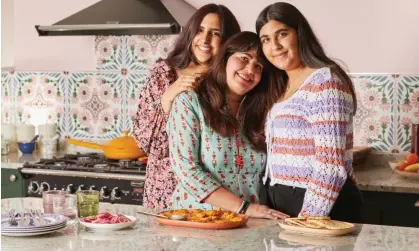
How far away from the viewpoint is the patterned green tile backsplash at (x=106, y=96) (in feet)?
13.8

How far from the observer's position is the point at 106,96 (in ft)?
15.8

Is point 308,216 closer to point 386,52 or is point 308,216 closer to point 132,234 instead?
point 132,234

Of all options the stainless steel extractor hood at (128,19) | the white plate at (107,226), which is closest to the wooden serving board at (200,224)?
the white plate at (107,226)

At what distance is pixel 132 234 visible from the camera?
221cm

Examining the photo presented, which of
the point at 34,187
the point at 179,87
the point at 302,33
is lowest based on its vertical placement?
the point at 34,187

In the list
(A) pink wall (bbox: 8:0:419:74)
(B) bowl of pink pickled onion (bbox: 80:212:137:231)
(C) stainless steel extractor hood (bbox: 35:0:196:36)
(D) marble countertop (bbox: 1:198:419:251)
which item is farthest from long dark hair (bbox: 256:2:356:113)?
(A) pink wall (bbox: 8:0:419:74)

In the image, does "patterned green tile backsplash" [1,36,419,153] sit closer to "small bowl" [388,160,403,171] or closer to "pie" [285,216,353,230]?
"small bowl" [388,160,403,171]

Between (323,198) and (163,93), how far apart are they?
40.6 inches

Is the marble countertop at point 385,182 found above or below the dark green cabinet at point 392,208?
above

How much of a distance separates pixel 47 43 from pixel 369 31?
225 cm

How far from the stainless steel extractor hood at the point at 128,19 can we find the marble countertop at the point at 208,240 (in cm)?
190

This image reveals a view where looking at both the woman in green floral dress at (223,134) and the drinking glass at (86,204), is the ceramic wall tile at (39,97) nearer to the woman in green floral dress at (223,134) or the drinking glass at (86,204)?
the woman in green floral dress at (223,134)

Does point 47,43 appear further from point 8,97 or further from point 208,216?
point 208,216

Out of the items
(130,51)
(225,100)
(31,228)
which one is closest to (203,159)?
(225,100)
